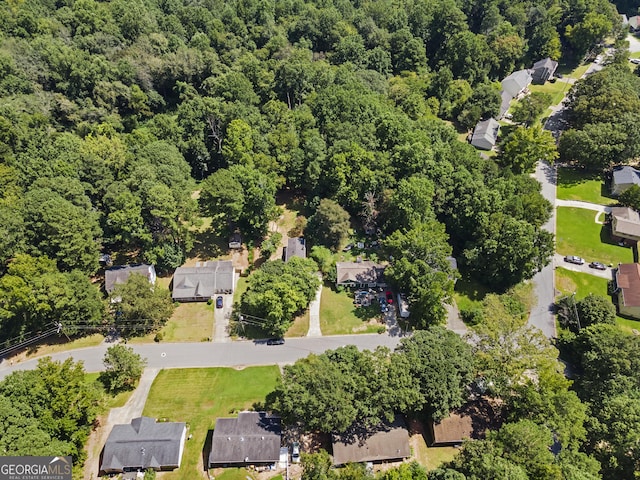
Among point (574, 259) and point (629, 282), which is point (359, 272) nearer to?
point (574, 259)

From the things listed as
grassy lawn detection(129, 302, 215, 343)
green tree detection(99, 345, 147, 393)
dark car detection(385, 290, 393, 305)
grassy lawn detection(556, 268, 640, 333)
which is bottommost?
green tree detection(99, 345, 147, 393)

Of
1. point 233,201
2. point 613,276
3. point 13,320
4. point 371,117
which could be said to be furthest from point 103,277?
point 613,276

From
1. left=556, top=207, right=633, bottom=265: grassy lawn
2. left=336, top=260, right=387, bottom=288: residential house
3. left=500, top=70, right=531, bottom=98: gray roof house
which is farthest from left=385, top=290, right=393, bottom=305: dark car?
left=500, top=70, right=531, bottom=98: gray roof house

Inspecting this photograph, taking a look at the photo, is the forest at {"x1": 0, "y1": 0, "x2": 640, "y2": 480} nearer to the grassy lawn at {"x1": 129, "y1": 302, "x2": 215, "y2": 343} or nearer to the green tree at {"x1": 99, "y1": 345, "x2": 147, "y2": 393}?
the grassy lawn at {"x1": 129, "y1": 302, "x2": 215, "y2": 343}

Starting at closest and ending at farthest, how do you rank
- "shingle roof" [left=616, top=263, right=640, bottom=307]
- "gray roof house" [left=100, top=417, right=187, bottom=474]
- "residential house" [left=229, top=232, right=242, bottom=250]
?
"gray roof house" [left=100, top=417, right=187, bottom=474] < "shingle roof" [left=616, top=263, right=640, bottom=307] < "residential house" [left=229, top=232, right=242, bottom=250]

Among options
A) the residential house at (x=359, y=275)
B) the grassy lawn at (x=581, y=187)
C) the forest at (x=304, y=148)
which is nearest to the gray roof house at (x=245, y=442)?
A: the forest at (x=304, y=148)

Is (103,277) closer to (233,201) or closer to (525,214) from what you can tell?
(233,201)

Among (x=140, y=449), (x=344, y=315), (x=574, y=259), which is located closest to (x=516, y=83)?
(x=574, y=259)
